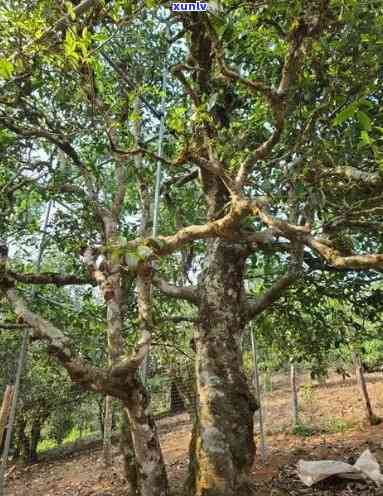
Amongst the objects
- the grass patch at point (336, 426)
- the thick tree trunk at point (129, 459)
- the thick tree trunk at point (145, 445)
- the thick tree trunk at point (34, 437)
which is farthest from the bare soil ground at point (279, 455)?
the thick tree trunk at point (145, 445)

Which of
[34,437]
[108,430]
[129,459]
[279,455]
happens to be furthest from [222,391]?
[34,437]

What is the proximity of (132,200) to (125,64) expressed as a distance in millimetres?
2199

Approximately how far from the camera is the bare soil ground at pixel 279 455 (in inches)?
201

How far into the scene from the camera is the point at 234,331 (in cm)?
405

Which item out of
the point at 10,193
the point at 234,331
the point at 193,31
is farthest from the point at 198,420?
the point at 193,31

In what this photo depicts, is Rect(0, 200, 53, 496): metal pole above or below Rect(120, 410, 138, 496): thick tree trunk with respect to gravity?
above

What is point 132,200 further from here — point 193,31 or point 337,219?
point 337,219

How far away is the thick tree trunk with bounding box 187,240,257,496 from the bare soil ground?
68cm

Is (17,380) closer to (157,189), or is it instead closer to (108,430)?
(157,189)

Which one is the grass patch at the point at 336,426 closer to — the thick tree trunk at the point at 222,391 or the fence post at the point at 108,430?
the fence post at the point at 108,430

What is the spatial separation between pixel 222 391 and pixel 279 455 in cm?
382

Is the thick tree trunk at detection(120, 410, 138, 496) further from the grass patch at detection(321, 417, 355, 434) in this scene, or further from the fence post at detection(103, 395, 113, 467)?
the grass patch at detection(321, 417, 355, 434)

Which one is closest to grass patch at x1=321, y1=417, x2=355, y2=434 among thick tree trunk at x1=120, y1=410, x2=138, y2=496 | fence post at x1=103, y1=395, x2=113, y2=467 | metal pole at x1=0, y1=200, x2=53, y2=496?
fence post at x1=103, y1=395, x2=113, y2=467

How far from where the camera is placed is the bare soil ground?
5110 mm
